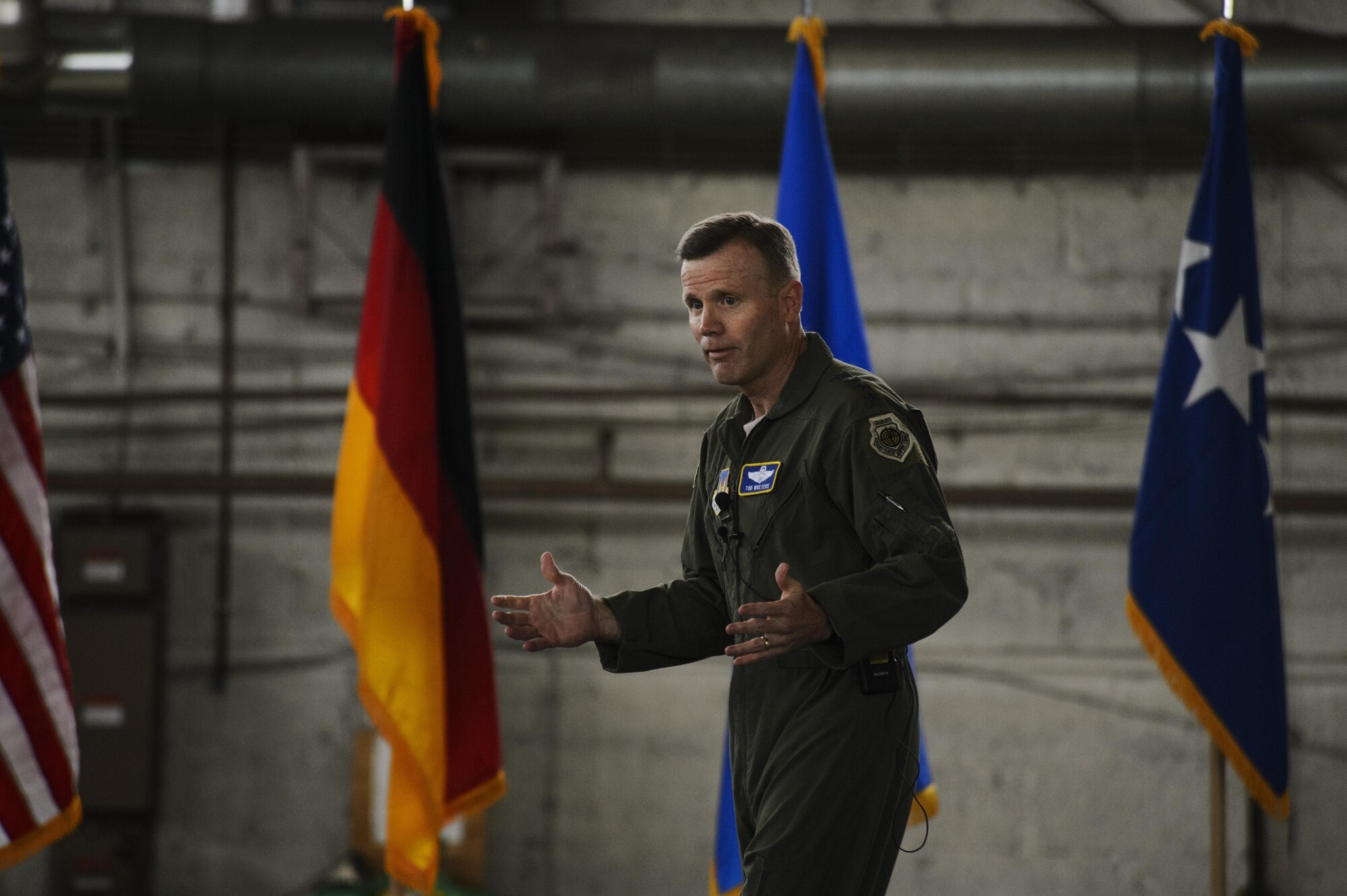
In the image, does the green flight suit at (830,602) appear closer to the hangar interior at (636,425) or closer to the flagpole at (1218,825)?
the flagpole at (1218,825)

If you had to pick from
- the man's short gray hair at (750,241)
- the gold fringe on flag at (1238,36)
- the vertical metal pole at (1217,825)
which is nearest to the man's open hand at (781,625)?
the man's short gray hair at (750,241)

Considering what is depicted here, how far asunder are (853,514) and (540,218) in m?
3.29

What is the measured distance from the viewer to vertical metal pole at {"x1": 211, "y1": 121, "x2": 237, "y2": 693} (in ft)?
15.4

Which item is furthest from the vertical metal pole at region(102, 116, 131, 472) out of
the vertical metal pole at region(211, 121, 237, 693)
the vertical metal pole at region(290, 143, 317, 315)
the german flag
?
the german flag

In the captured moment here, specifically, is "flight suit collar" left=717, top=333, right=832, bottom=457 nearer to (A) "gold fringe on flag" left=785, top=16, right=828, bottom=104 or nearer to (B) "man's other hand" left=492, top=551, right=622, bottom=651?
(B) "man's other hand" left=492, top=551, right=622, bottom=651

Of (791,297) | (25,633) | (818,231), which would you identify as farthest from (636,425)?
(791,297)

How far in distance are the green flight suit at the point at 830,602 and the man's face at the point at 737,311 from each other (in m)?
0.06

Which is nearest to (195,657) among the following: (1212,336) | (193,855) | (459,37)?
(193,855)

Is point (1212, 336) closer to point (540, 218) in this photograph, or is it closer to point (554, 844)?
point (540, 218)

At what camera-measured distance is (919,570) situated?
4.58 feet

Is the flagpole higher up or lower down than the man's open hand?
lower down

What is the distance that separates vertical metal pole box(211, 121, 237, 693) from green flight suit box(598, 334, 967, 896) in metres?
3.42

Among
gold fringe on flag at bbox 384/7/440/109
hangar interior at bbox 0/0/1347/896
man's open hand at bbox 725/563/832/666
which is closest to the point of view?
man's open hand at bbox 725/563/832/666

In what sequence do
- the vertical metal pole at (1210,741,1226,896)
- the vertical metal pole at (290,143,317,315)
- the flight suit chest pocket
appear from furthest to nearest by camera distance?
the vertical metal pole at (290,143,317,315) < the vertical metal pole at (1210,741,1226,896) < the flight suit chest pocket
